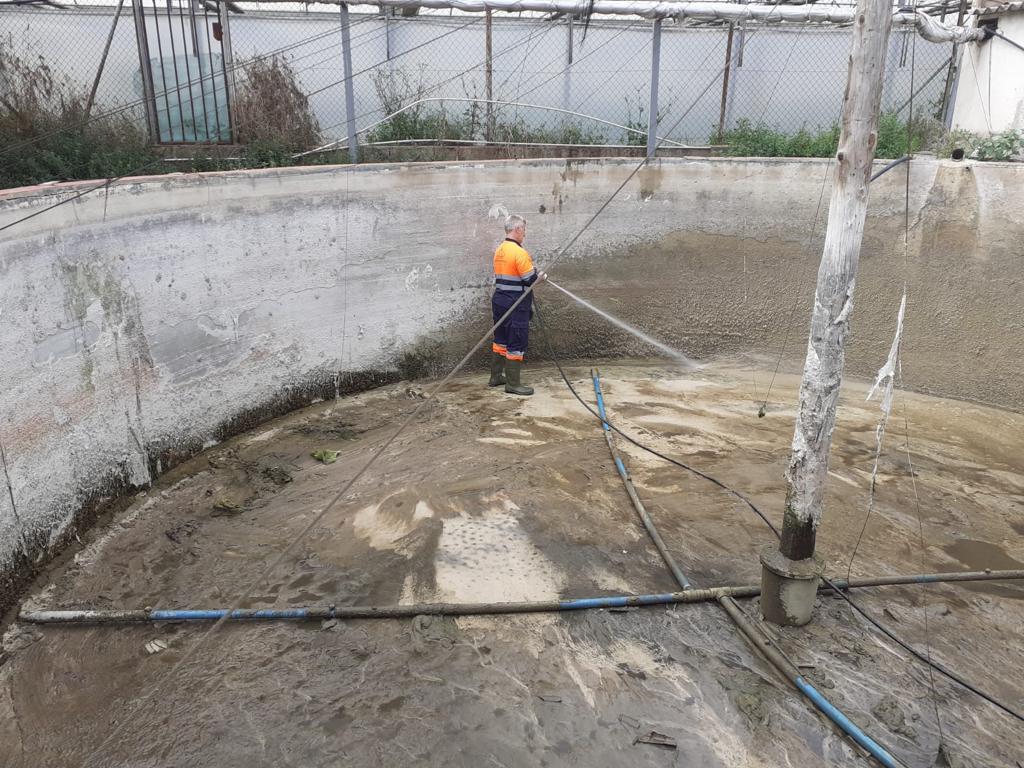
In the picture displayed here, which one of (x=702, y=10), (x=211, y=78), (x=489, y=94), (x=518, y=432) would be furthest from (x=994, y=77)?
(x=211, y=78)

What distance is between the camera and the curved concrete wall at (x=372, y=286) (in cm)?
511

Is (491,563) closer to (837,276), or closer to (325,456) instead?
(325,456)

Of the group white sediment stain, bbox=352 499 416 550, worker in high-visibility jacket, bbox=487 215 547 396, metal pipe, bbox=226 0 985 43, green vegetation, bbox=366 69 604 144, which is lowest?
white sediment stain, bbox=352 499 416 550

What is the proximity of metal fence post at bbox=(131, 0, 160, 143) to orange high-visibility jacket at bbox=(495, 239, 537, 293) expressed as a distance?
3.73 meters

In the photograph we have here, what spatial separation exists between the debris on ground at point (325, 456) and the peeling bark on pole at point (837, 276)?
12.4 ft

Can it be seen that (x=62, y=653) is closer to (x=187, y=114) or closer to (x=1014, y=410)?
(x=187, y=114)

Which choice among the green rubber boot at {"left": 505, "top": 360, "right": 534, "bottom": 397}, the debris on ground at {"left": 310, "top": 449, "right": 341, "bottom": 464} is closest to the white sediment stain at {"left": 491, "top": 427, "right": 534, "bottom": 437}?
the green rubber boot at {"left": 505, "top": 360, "right": 534, "bottom": 397}

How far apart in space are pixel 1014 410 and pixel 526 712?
6.76m

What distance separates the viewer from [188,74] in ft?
27.0

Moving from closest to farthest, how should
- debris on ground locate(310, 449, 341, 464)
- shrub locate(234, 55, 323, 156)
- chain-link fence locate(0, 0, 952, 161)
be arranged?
1. debris on ground locate(310, 449, 341, 464)
2. shrub locate(234, 55, 323, 156)
3. chain-link fence locate(0, 0, 952, 161)

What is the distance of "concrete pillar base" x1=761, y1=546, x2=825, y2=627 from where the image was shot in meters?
4.24

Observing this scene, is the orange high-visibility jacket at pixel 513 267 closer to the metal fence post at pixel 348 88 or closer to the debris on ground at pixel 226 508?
the metal fence post at pixel 348 88

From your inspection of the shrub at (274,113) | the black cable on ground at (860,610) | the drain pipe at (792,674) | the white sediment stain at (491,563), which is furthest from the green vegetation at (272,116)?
the drain pipe at (792,674)

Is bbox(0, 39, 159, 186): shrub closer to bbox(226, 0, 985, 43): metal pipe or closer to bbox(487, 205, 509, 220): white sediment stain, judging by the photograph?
bbox(226, 0, 985, 43): metal pipe
